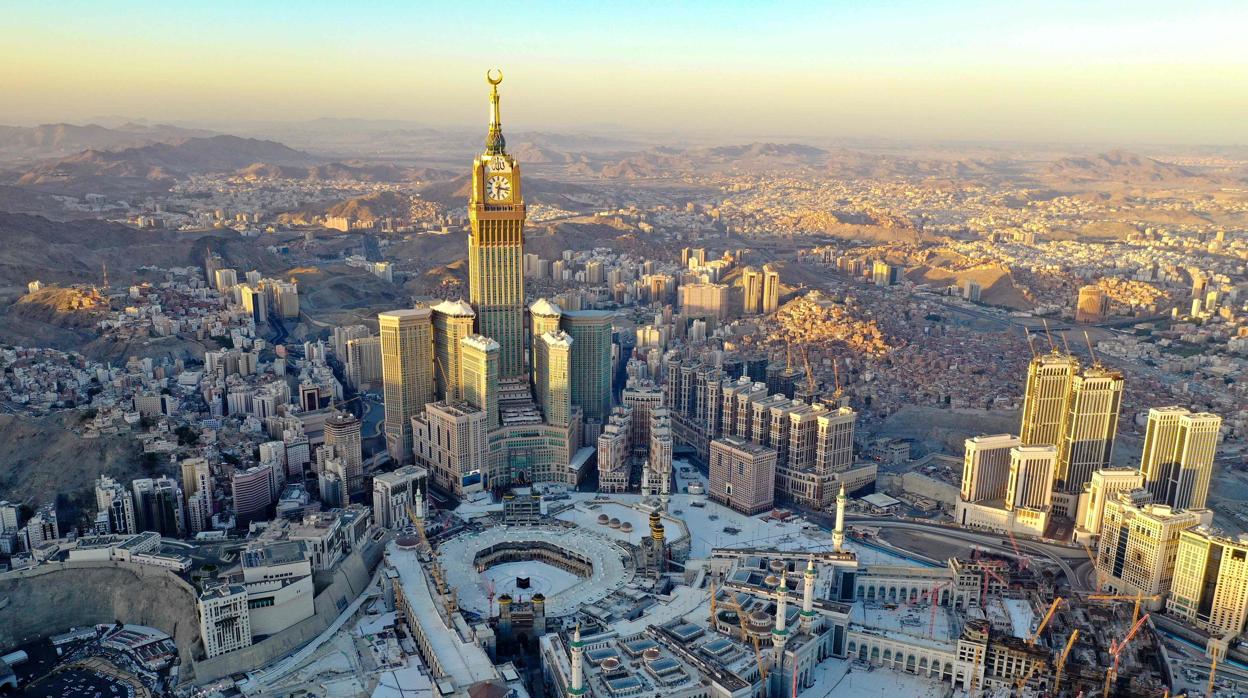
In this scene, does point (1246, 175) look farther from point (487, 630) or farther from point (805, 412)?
point (487, 630)

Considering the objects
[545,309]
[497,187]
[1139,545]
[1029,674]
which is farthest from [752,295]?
[1029,674]

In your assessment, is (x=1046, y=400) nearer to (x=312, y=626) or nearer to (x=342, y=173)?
(x=312, y=626)

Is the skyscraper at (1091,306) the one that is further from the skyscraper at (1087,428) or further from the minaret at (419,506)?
the minaret at (419,506)

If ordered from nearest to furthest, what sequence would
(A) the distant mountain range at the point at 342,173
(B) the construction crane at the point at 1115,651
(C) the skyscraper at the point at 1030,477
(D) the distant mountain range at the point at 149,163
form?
Result: (B) the construction crane at the point at 1115,651, (C) the skyscraper at the point at 1030,477, (D) the distant mountain range at the point at 149,163, (A) the distant mountain range at the point at 342,173

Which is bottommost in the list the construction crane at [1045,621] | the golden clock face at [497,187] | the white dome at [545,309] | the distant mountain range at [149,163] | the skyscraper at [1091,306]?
the construction crane at [1045,621]

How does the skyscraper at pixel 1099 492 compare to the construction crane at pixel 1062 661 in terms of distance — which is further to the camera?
the skyscraper at pixel 1099 492

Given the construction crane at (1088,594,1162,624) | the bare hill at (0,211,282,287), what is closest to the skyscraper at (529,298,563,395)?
the construction crane at (1088,594,1162,624)

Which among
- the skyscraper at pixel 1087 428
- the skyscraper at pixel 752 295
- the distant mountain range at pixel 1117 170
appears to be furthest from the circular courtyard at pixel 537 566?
the distant mountain range at pixel 1117 170
